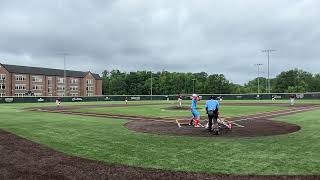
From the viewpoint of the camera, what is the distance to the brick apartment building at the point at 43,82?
378 ft

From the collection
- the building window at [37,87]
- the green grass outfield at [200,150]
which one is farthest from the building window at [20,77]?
the green grass outfield at [200,150]

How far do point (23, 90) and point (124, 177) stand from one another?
119m

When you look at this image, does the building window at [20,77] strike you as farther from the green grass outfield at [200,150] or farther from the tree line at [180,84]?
the green grass outfield at [200,150]

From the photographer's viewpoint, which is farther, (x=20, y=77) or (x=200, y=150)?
(x=20, y=77)

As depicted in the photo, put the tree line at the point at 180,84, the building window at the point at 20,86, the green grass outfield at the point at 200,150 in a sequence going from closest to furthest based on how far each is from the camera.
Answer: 1. the green grass outfield at the point at 200,150
2. the building window at the point at 20,86
3. the tree line at the point at 180,84

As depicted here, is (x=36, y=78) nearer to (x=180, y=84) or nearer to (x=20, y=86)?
(x=20, y=86)

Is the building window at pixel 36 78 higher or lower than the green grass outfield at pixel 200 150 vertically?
higher

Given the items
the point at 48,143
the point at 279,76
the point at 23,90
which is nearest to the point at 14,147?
the point at 48,143

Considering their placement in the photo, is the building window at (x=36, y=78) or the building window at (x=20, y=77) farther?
the building window at (x=36, y=78)

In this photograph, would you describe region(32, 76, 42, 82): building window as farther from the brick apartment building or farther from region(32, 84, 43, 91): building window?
region(32, 84, 43, 91): building window

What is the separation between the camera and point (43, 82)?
415 feet

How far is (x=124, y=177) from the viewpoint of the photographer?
9070 mm

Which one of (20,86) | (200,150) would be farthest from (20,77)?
(200,150)

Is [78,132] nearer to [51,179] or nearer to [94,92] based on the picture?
[51,179]
